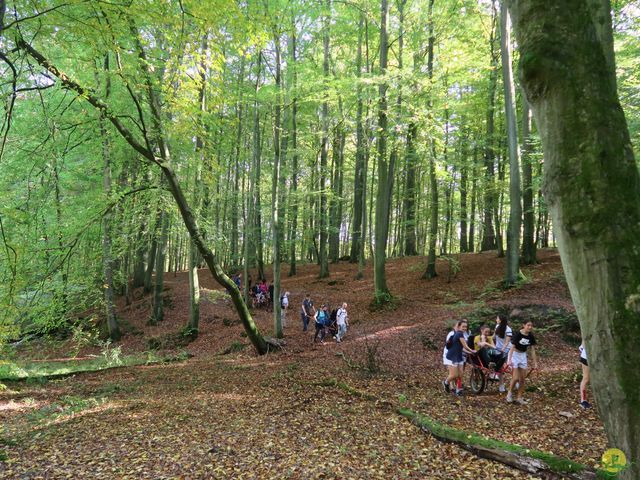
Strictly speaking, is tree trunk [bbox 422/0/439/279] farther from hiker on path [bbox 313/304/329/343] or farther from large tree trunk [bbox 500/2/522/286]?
hiker on path [bbox 313/304/329/343]

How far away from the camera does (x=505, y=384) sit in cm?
834

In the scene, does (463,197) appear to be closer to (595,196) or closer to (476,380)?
(476,380)

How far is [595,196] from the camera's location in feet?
→ 6.36

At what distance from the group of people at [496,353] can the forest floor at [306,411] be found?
36 centimetres

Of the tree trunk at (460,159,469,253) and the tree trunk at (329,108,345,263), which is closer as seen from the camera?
the tree trunk at (460,159,469,253)

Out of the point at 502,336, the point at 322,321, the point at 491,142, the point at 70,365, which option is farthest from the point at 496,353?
the point at 491,142

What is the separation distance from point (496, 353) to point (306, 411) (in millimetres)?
4111

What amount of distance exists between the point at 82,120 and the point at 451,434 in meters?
8.18

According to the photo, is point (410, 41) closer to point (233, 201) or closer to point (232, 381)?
point (233, 201)

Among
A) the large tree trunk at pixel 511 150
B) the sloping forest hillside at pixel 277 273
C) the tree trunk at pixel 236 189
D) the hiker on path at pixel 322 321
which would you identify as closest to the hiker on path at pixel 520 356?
the sloping forest hillside at pixel 277 273

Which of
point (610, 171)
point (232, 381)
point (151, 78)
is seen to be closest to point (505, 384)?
point (232, 381)

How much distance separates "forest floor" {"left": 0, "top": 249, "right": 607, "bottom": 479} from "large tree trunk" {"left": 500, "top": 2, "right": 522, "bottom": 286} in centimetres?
93

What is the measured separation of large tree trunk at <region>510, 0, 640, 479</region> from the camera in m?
1.90

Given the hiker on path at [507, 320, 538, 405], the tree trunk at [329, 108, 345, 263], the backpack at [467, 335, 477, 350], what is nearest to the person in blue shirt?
the backpack at [467, 335, 477, 350]
